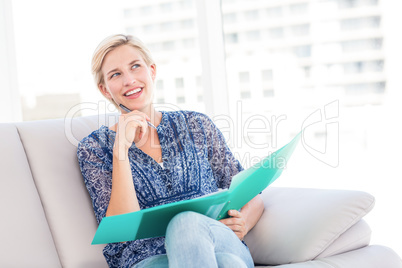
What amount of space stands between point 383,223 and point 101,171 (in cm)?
179

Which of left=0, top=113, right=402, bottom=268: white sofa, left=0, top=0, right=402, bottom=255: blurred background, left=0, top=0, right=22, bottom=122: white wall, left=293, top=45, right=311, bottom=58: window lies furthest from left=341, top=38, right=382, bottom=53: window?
left=0, top=0, right=22, bottom=122: white wall

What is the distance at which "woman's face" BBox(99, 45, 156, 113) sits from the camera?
5.79 feet

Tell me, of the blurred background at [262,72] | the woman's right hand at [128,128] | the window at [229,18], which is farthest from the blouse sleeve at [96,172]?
the window at [229,18]

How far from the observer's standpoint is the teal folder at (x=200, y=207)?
1.18 meters

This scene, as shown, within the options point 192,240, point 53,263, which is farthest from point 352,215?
point 53,263

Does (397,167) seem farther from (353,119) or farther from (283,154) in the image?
(283,154)

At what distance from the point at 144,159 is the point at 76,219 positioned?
1.10 ft

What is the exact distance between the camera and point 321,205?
5.23ft

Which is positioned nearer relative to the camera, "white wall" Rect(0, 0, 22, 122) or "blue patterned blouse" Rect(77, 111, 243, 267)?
"blue patterned blouse" Rect(77, 111, 243, 267)

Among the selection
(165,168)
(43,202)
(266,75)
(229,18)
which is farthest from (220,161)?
(229,18)

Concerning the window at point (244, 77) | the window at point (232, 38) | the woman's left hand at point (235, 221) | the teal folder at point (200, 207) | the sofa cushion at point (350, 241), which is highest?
the window at point (232, 38)

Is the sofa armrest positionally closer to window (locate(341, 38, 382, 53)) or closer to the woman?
the woman

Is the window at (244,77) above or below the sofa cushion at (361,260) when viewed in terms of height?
above

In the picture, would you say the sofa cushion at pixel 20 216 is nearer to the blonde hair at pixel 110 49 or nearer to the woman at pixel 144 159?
the woman at pixel 144 159
